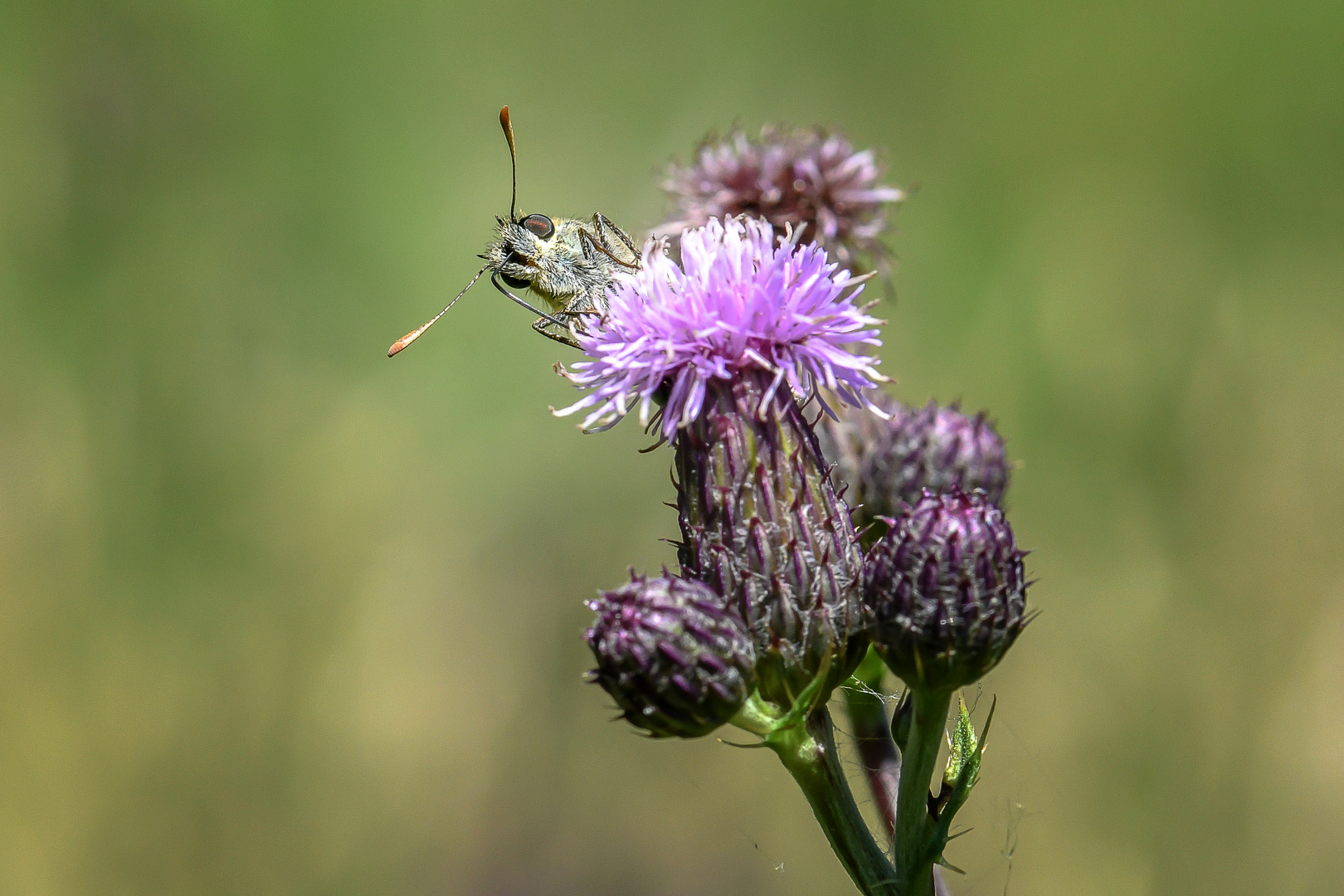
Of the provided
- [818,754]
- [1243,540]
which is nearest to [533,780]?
A: [818,754]

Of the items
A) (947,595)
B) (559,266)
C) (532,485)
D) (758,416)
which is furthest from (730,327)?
(532,485)

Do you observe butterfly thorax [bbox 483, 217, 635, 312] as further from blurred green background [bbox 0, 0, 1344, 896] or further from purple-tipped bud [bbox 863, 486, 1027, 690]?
blurred green background [bbox 0, 0, 1344, 896]

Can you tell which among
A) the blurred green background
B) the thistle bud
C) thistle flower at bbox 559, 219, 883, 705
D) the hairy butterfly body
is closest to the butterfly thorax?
the hairy butterfly body

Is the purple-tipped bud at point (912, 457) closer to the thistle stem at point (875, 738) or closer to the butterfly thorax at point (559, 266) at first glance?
the thistle stem at point (875, 738)

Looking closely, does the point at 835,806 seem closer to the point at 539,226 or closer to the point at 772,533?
the point at 772,533

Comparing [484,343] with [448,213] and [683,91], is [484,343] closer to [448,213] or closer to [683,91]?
[448,213]

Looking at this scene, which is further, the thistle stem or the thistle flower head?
the thistle stem
